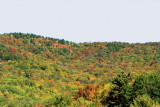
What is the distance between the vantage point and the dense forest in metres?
58.4

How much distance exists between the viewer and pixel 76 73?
13200cm

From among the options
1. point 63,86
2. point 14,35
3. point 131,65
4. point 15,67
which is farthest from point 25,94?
point 14,35

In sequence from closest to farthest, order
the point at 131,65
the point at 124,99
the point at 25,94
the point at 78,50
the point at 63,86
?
1. the point at 124,99
2. the point at 25,94
3. the point at 63,86
4. the point at 131,65
5. the point at 78,50

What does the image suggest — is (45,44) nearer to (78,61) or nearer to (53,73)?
(78,61)

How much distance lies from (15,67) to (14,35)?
4794 cm

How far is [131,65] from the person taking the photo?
470 ft

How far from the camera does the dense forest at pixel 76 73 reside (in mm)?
58375

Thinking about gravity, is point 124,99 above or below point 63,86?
above

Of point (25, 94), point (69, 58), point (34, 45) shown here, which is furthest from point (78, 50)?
point (25, 94)

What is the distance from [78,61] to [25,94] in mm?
67207

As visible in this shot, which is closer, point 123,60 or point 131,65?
point 131,65

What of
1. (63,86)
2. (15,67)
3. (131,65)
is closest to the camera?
(63,86)

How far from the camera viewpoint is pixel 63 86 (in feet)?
358

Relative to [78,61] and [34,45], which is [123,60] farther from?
[34,45]
